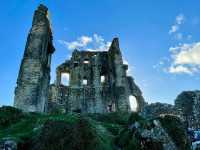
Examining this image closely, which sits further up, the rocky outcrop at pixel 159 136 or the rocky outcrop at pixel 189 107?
the rocky outcrop at pixel 189 107

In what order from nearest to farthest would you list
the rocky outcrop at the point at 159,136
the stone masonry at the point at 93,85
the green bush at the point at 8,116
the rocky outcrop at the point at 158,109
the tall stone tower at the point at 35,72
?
the rocky outcrop at the point at 159,136
the green bush at the point at 8,116
the tall stone tower at the point at 35,72
the rocky outcrop at the point at 158,109
the stone masonry at the point at 93,85

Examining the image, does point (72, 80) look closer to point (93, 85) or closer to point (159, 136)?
point (93, 85)

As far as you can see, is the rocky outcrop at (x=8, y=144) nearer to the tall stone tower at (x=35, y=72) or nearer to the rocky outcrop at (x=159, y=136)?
the rocky outcrop at (x=159, y=136)

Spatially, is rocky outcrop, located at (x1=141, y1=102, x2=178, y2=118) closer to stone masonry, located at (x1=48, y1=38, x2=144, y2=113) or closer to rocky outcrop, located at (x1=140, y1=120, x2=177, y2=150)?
stone masonry, located at (x1=48, y1=38, x2=144, y2=113)

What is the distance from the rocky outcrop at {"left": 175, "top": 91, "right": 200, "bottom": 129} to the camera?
17.6 m

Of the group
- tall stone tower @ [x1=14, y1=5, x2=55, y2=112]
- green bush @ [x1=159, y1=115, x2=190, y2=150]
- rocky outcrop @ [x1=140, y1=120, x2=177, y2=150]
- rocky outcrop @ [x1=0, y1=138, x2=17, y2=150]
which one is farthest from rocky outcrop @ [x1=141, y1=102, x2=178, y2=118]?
rocky outcrop @ [x1=0, y1=138, x2=17, y2=150]

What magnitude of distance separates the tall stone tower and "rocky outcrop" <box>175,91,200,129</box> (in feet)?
34.4

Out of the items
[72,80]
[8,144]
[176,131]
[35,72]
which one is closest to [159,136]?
[176,131]

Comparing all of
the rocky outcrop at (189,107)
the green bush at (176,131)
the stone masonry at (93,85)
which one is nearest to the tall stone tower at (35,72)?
the stone masonry at (93,85)

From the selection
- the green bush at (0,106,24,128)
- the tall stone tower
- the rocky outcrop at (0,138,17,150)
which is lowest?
the rocky outcrop at (0,138,17,150)

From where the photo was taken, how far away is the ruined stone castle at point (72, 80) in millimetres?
17594

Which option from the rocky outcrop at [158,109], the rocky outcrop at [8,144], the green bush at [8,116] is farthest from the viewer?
the rocky outcrop at [158,109]

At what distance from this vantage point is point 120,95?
24.6m

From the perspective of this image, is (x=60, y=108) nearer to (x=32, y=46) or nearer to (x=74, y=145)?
(x=32, y=46)
